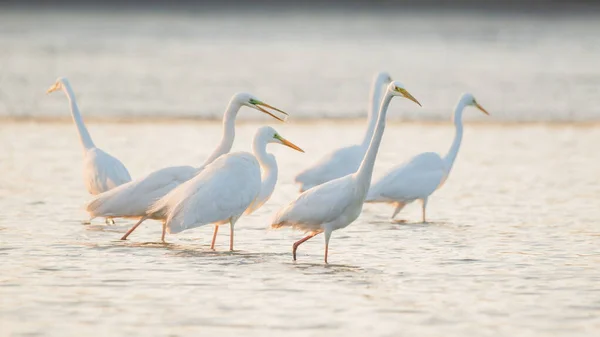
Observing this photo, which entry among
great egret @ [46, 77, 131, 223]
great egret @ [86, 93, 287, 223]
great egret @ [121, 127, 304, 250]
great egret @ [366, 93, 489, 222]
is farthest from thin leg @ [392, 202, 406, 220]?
great egret @ [46, 77, 131, 223]

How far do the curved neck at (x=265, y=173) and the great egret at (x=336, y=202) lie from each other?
36.0 inches

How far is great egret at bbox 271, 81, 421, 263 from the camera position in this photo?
10516 millimetres

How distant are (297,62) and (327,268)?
105ft

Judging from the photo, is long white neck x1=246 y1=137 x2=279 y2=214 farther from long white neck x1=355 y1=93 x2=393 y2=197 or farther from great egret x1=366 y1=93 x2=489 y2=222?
great egret x1=366 y1=93 x2=489 y2=222

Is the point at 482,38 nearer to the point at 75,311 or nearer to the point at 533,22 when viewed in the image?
the point at 533,22

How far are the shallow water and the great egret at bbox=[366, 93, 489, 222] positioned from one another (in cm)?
26

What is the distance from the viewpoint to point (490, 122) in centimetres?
2389

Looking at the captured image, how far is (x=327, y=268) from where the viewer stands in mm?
10305

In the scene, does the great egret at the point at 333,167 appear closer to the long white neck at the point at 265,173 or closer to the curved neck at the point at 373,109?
the curved neck at the point at 373,109

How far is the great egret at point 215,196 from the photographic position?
426 inches

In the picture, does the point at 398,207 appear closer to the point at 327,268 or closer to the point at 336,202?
the point at 336,202

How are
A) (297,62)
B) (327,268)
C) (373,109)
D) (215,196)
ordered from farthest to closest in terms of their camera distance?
(297,62), (373,109), (215,196), (327,268)

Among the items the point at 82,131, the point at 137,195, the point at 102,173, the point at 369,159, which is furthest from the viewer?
the point at 82,131

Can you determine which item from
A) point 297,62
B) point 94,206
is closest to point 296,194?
point 94,206
